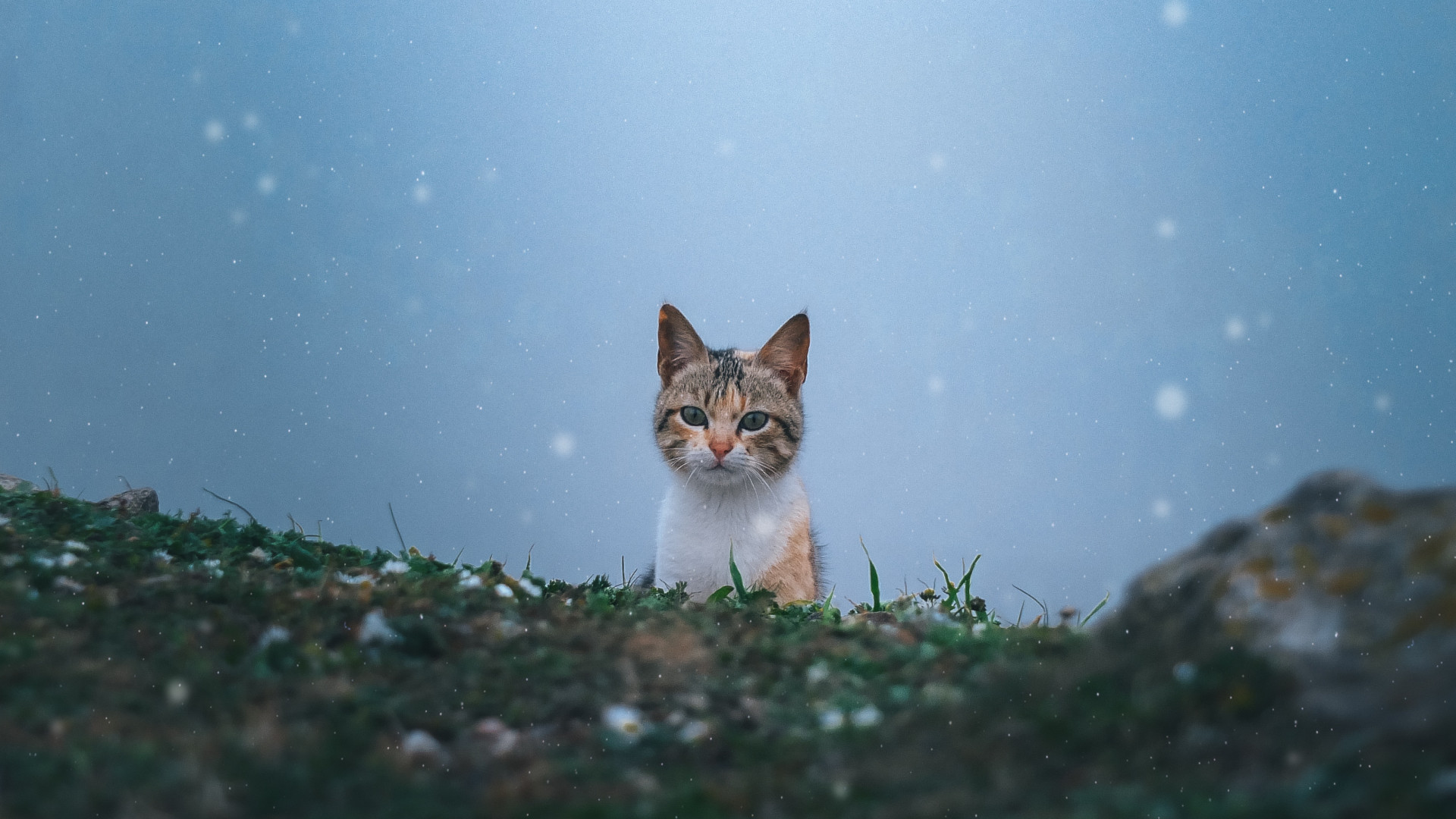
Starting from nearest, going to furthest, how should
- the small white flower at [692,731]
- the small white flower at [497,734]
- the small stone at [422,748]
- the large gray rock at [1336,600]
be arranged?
the large gray rock at [1336,600]
the small stone at [422,748]
the small white flower at [497,734]
the small white flower at [692,731]

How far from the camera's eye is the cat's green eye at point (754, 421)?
6.30 meters

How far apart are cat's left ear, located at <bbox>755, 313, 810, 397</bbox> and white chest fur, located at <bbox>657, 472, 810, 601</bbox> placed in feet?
2.29

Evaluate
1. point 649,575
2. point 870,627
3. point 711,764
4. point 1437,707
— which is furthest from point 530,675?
point 649,575

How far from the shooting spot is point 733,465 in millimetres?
6137

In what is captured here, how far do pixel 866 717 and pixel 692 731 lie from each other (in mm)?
602

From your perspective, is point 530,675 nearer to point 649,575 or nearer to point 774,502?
point 774,502

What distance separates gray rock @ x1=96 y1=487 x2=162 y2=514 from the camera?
738cm

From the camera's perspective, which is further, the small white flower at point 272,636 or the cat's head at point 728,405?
the cat's head at point 728,405

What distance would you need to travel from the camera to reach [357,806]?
244 centimetres

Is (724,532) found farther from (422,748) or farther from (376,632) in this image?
(422,748)

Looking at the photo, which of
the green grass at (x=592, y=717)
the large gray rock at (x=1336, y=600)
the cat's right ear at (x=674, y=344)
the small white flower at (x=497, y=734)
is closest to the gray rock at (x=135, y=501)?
the green grass at (x=592, y=717)

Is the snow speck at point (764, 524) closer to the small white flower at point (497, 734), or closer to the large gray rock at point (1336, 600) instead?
the large gray rock at point (1336, 600)

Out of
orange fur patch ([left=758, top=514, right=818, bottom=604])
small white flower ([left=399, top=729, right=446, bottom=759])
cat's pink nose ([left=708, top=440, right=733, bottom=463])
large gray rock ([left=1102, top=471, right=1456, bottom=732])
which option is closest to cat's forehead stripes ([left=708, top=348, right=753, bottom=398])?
cat's pink nose ([left=708, top=440, right=733, bottom=463])

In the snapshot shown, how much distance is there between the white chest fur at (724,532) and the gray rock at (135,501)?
4.14 meters
